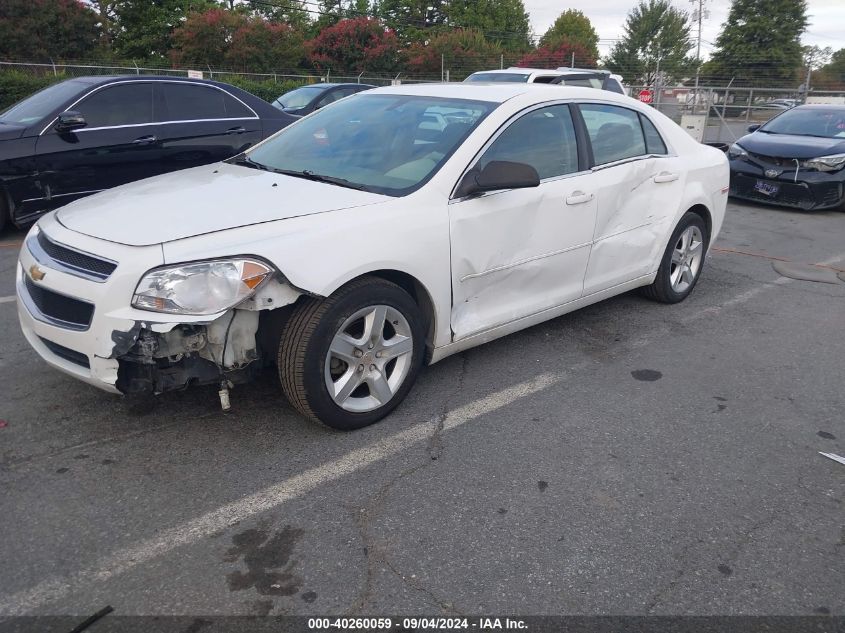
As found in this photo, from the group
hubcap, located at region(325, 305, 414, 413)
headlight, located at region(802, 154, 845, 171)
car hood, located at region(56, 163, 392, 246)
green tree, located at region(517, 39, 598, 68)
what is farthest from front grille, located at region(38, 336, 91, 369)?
green tree, located at region(517, 39, 598, 68)

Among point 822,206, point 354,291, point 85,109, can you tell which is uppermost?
point 85,109

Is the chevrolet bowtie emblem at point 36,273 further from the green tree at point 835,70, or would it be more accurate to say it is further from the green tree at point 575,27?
the green tree at point 575,27

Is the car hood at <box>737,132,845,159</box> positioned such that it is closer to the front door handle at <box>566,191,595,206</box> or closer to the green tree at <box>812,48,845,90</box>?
the front door handle at <box>566,191,595,206</box>

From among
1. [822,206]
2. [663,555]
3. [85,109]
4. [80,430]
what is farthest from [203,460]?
[822,206]

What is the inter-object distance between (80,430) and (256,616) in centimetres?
160

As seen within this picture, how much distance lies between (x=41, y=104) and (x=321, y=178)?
4770 mm

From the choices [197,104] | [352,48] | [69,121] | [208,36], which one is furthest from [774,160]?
[352,48]

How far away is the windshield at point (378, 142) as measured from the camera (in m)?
3.73

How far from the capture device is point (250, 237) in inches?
119

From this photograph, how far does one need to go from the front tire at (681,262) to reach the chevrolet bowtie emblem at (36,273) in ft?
13.3

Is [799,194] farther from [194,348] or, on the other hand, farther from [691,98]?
[691,98]

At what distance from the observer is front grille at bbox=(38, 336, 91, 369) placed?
3.03m

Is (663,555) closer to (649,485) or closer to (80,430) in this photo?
(649,485)

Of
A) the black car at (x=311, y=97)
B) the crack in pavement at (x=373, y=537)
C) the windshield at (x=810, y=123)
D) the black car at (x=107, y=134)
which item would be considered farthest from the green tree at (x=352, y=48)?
the crack in pavement at (x=373, y=537)
